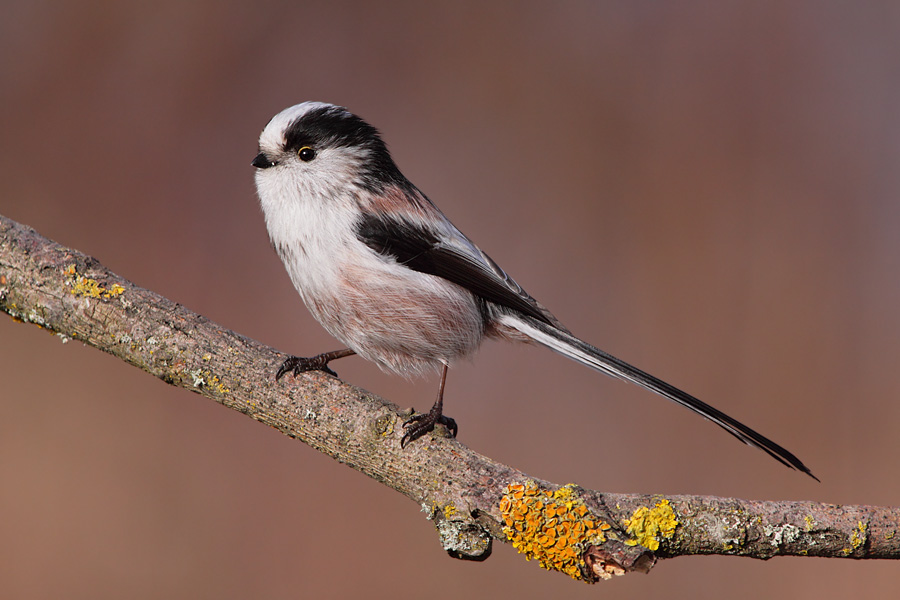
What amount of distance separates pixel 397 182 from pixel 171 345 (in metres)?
0.82

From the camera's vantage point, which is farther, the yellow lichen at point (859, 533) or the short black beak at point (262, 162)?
the short black beak at point (262, 162)

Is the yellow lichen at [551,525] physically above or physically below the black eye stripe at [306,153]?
below

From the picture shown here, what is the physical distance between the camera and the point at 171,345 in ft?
5.19

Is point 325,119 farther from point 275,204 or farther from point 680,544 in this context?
point 680,544

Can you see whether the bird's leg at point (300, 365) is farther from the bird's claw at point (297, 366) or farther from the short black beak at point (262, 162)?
the short black beak at point (262, 162)

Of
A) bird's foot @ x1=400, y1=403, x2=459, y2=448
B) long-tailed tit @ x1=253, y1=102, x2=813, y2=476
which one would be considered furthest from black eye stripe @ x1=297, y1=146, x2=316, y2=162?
bird's foot @ x1=400, y1=403, x2=459, y2=448

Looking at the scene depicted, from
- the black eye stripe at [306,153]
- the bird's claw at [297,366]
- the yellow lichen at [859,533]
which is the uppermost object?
the black eye stripe at [306,153]

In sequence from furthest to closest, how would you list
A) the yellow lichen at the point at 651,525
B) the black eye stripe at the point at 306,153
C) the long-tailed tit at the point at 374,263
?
the black eye stripe at the point at 306,153 < the long-tailed tit at the point at 374,263 < the yellow lichen at the point at 651,525

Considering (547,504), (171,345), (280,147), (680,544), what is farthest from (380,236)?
(680,544)

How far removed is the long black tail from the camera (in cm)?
142

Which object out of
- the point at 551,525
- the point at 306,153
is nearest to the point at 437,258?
the point at 306,153

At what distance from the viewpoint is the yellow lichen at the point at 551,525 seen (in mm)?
1208

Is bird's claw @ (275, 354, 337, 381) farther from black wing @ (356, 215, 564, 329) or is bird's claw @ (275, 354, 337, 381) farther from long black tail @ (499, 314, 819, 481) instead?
long black tail @ (499, 314, 819, 481)

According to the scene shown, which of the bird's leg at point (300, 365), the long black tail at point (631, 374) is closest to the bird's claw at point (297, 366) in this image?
the bird's leg at point (300, 365)
